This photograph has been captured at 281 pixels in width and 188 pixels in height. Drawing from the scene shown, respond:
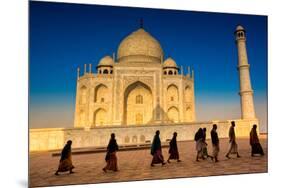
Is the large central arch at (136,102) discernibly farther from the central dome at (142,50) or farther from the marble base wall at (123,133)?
the central dome at (142,50)

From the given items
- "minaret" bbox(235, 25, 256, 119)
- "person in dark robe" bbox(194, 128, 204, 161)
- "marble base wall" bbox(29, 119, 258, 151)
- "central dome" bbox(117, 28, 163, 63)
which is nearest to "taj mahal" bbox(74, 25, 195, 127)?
"central dome" bbox(117, 28, 163, 63)

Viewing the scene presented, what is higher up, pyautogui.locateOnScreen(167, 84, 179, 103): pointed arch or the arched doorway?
pyautogui.locateOnScreen(167, 84, 179, 103): pointed arch

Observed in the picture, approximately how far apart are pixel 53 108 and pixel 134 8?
3.74 meters

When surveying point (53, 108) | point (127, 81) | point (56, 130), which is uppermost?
point (127, 81)

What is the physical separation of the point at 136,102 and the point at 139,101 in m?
0.16

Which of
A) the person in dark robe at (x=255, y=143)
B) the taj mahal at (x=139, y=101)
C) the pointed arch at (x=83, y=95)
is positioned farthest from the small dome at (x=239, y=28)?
the pointed arch at (x=83, y=95)

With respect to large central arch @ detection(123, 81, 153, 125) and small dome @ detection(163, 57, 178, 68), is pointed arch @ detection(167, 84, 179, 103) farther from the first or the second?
small dome @ detection(163, 57, 178, 68)

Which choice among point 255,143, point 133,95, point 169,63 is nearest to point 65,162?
point 255,143

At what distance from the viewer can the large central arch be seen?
11984mm
